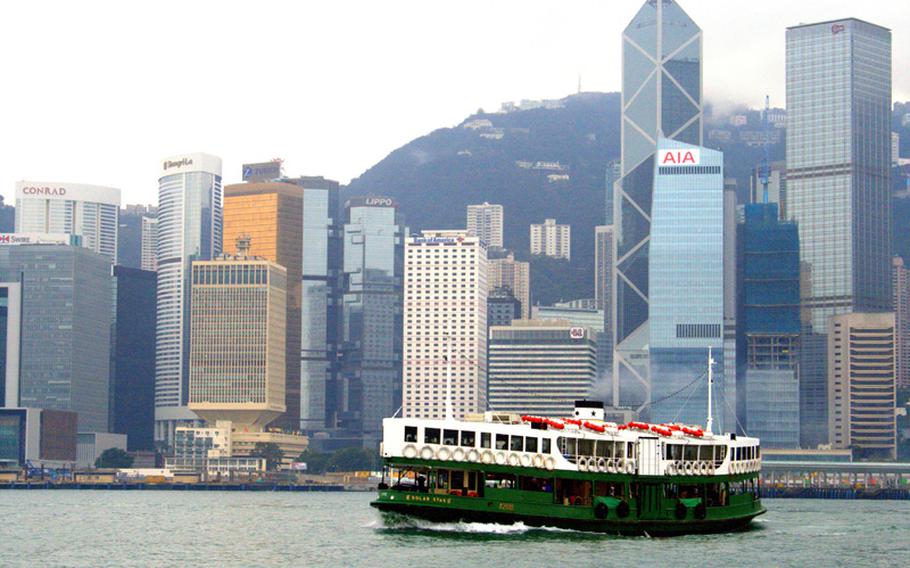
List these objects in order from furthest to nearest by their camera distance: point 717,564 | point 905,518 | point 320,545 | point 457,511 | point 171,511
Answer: point 171,511, point 905,518, point 320,545, point 457,511, point 717,564

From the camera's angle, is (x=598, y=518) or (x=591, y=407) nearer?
(x=598, y=518)

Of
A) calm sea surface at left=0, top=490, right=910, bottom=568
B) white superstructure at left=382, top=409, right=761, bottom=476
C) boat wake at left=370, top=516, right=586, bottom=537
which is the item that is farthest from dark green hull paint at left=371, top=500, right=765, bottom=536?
white superstructure at left=382, top=409, right=761, bottom=476

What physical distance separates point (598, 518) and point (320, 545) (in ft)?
53.0

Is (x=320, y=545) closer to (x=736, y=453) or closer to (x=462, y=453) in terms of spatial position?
(x=462, y=453)

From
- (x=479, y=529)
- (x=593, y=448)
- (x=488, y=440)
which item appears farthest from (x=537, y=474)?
(x=479, y=529)

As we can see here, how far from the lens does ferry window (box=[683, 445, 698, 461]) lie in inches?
3748

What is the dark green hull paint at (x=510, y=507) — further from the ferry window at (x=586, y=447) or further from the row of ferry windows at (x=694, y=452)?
the row of ferry windows at (x=694, y=452)

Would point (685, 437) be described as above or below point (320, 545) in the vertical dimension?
above

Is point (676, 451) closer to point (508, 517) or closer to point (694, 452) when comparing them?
point (694, 452)

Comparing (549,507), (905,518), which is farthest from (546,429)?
(905,518)

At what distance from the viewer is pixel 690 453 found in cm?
9550

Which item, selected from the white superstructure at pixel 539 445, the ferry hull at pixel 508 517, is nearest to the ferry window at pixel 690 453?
the white superstructure at pixel 539 445

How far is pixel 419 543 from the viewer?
285 ft

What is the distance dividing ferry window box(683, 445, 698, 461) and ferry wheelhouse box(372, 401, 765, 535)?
0.91 meters
